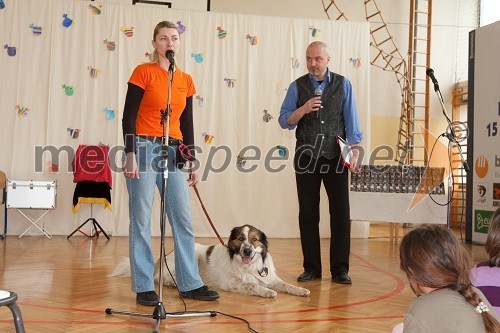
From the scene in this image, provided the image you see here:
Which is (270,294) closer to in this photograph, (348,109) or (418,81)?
(348,109)

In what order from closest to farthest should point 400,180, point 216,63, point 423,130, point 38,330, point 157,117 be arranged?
point 38,330
point 157,117
point 400,180
point 216,63
point 423,130

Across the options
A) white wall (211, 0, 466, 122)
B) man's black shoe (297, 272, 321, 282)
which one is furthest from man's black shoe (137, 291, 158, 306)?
white wall (211, 0, 466, 122)

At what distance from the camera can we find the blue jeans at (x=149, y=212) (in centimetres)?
284

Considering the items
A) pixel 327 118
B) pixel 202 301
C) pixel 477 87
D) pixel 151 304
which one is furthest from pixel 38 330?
pixel 477 87

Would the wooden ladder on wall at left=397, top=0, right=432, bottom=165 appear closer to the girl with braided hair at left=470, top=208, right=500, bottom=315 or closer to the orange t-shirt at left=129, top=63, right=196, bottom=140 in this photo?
the orange t-shirt at left=129, top=63, right=196, bottom=140

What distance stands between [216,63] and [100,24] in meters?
1.48

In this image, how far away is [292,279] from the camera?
12.5 ft

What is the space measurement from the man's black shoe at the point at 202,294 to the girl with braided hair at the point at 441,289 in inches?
72.7

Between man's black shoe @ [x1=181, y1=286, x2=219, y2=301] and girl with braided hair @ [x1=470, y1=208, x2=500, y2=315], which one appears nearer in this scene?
girl with braided hair @ [x1=470, y1=208, x2=500, y2=315]

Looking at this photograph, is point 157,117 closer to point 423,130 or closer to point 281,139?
point 281,139

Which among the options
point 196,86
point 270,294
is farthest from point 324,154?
point 196,86

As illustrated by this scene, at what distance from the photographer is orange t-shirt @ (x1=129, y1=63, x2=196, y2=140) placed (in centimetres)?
283

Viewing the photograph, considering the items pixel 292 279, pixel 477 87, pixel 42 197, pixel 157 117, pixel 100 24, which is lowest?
pixel 292 279

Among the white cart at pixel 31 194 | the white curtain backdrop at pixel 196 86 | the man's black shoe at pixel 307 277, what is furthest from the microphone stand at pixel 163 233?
the white curtain backdrop at pixel 196 86
